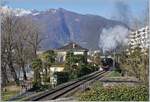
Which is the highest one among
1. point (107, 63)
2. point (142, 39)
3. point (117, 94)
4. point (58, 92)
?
point (142, 39)

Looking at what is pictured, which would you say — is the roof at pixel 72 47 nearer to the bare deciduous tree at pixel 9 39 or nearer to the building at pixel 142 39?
the bare deciduous tree at pixel 9 39

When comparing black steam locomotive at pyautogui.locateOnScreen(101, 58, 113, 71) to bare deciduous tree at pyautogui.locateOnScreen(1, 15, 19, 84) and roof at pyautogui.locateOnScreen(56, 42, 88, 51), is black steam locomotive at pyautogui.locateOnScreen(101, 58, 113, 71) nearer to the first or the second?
roof at pyautogui.locateOnScreen(56, 42, 88, 51)

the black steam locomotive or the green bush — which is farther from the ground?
the black steam locomotive

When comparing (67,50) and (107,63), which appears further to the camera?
(107,63)


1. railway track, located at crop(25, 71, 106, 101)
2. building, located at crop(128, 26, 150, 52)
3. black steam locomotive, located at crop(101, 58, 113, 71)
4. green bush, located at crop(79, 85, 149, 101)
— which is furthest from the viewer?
black steam locomotive, located at crop(101, 58, 113, 71)

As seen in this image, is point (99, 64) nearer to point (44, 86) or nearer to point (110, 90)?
point (44, 86)

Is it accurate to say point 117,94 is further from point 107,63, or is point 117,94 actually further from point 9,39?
point 107,63

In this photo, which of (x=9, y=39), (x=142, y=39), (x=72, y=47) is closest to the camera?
(x=142, y=39)

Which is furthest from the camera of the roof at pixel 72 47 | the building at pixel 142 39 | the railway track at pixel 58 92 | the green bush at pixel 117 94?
the roof at pixel 72 47

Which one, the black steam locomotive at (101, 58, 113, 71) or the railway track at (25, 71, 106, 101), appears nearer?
the railway track at (25, 71, 106, 101)

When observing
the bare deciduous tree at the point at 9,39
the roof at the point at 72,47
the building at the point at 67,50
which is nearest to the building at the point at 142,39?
the bare deciduous tree at the point at 9,39

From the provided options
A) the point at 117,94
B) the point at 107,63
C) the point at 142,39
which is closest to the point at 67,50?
the point at 107,63

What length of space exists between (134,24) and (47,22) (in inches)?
249

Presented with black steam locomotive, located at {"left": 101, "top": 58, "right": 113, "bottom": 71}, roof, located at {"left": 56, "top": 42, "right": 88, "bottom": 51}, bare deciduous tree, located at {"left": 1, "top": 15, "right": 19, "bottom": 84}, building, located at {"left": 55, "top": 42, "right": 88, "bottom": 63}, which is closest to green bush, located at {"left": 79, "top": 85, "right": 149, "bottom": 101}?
bare deciduous tree, located at {"left": 1, "top": 15, "right": 19, "bottom": 84}
